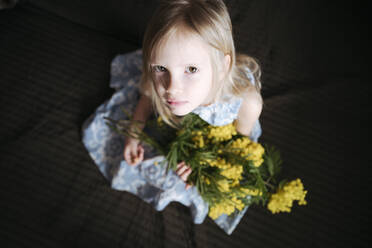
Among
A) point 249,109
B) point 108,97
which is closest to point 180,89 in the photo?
point 249,109

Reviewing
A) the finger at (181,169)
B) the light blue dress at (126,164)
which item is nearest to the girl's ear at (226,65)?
the light blue dress at (126,164)

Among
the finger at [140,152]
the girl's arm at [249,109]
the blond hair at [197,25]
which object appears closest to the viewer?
the blond hair at [197,25]

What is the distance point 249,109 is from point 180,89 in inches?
13.5

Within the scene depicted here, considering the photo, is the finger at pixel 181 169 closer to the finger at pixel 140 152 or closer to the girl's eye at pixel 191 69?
the finger at pixel 140 152

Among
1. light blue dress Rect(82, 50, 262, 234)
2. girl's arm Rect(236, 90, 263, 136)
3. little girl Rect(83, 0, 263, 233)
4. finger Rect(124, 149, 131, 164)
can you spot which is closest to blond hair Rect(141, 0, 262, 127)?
little girl Rect(83, 0, 263, 233)

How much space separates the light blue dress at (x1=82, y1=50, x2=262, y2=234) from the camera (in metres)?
0.90

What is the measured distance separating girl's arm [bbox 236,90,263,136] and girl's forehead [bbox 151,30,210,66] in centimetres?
32

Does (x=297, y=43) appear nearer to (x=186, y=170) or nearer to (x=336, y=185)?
(x=336, y=185)

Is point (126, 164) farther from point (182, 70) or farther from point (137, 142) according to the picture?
point (182, 70)

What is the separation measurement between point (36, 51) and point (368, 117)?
1.57 metres

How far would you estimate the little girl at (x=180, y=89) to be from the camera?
0.51m

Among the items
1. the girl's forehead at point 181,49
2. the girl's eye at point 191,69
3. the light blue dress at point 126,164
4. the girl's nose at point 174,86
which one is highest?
the girl's forehead at point 181,49

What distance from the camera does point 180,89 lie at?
1.82 ft

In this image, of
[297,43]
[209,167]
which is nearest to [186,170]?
[209,167]
